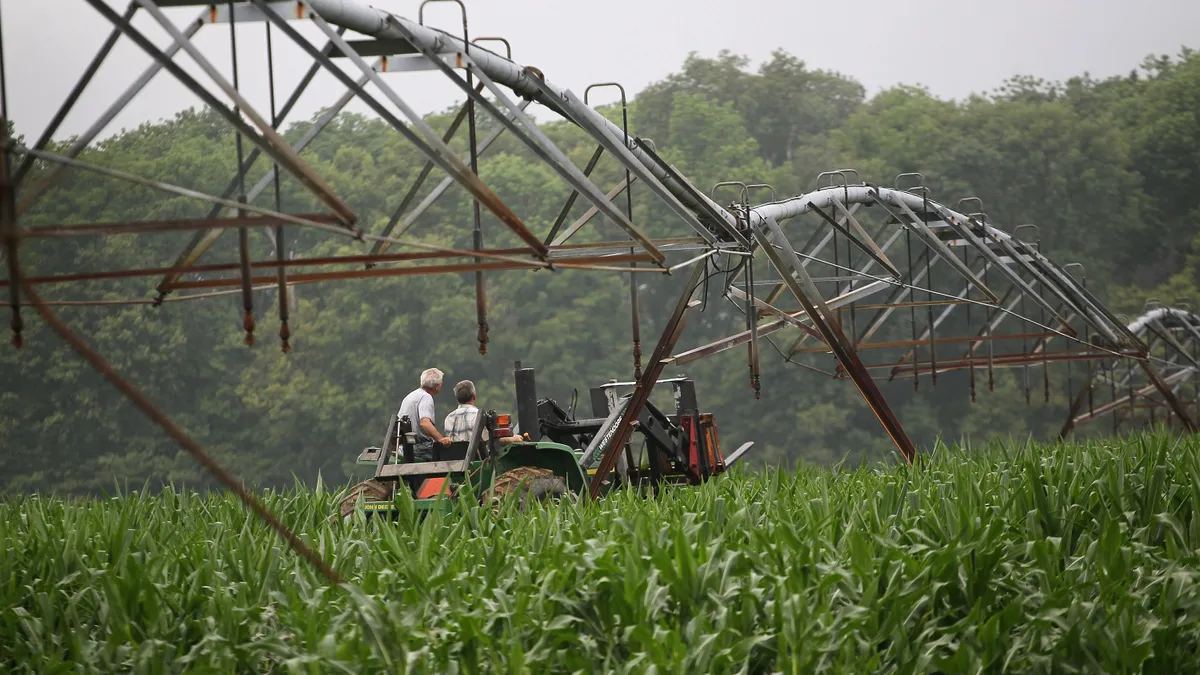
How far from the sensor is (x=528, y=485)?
35.1 feet

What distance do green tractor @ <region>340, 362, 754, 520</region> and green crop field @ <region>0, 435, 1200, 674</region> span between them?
1.07 meters

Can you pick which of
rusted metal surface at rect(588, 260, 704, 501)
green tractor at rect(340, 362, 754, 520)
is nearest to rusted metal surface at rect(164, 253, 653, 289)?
green tractor at rect(340, 362, 754, 520)

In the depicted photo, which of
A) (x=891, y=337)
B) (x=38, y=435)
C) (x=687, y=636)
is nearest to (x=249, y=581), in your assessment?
(x=687, y=636)

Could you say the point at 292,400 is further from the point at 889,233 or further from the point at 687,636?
the point at 687,636

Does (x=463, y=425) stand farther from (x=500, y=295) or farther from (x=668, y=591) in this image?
(x=500, y=295)

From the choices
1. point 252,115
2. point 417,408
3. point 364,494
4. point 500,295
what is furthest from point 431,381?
point 500,295

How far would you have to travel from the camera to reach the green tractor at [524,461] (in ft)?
35.8

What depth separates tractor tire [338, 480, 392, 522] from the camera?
Answer: 36.1 ft

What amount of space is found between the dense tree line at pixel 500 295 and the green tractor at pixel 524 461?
24.4 m

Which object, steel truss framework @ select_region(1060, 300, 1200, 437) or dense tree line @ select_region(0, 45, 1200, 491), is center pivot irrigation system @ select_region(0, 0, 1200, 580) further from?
dense tree line @ select_region(0, 45, 1200, 491)

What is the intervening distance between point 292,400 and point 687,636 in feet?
126

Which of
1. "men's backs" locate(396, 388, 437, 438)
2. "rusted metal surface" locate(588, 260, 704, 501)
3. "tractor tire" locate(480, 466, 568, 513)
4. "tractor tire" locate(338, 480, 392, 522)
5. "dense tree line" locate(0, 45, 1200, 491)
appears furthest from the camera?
"dense tree line" locate(0, 45, 1200, 491)

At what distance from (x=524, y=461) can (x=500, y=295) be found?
35819 mm

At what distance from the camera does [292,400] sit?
44344mm
